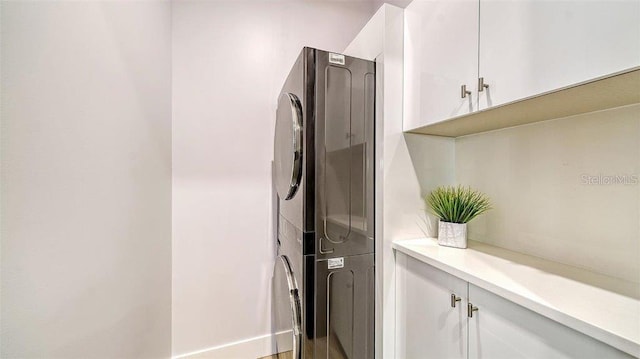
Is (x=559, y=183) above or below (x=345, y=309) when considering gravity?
above

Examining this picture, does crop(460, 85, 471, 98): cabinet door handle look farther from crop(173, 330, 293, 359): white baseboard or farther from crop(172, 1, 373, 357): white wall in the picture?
crop(173, 330, 293, 359): white baseboard

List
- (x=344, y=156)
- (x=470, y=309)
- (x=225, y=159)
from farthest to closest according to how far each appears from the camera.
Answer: (x=225, y=159) < (x=344, y=156) < (x=470, y=309)

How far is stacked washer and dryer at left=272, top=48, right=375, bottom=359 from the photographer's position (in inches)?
46.4

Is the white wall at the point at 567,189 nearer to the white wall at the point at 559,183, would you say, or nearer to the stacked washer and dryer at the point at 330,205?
the white wall at the point at 559,183

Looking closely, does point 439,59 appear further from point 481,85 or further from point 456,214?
point 456,214

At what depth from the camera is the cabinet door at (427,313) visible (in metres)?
0.99

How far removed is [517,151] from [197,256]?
2.01 metres

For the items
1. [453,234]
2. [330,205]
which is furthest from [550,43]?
[330,205]

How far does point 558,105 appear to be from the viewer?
Result: 91 centimetres

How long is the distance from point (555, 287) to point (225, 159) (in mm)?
1859

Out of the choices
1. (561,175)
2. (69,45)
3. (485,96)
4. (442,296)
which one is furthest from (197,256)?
(561,175)

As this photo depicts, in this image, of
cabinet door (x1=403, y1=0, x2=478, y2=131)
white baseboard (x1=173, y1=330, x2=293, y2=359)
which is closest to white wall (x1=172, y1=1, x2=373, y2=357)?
white baseboard (x1=173, y1=330, x2=293, y2=359)

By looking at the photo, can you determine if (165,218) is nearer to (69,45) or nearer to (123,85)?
(123,85)

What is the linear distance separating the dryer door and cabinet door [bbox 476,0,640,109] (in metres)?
1.15
